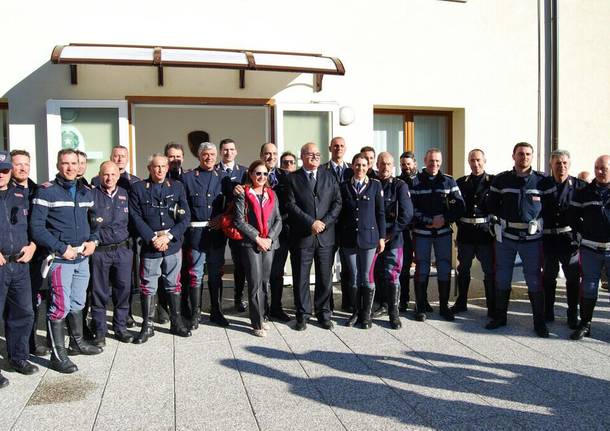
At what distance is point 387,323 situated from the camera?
A: 218 inches

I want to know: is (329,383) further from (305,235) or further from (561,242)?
(561,242)

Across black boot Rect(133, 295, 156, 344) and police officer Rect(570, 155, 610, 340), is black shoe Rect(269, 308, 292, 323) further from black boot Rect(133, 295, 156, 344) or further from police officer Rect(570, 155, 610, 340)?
police officer Rect(570, 155, 610, 340)

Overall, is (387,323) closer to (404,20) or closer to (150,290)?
(150,290)

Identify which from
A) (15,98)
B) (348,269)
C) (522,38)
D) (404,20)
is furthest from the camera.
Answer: (522,38)

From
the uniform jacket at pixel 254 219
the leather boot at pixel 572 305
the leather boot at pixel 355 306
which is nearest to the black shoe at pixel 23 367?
the uniform jacket at pixel 254 219

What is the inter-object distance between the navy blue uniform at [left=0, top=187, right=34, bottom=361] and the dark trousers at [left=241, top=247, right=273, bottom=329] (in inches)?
72.4

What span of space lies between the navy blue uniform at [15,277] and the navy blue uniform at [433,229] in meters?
3.62

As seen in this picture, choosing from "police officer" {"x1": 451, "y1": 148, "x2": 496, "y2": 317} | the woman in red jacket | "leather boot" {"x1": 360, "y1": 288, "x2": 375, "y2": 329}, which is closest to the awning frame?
the woman in red jacket

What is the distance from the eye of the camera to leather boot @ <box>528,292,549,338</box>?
16.9ft

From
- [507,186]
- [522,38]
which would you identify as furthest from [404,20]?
[507,186]

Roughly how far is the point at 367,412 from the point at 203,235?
2521 millimetres

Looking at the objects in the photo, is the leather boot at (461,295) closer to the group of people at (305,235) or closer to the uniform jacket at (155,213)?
the group of people at (305,235)

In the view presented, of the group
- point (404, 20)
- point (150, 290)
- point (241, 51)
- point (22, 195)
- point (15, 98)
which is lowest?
point (150, 290)

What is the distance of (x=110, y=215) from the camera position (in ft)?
15.5
